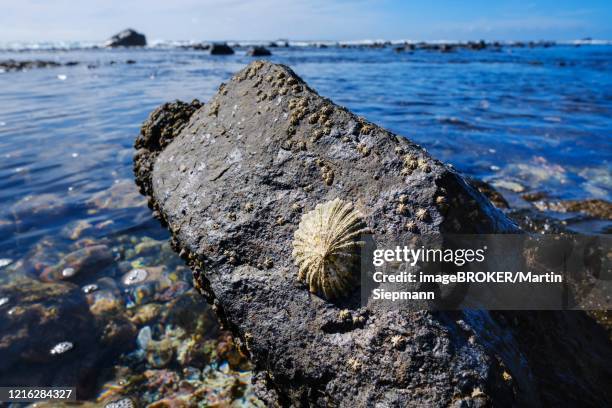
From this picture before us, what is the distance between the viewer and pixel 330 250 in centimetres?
291

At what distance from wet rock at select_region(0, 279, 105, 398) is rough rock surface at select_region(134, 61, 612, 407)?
6.39ft

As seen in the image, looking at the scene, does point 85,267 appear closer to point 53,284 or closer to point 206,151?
point 53,284

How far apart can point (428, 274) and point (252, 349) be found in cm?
146

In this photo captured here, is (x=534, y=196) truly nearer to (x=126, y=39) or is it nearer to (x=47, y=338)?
(x=47, y=338)

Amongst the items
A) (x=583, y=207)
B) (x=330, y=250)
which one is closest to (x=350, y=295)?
(x=330, y=250)

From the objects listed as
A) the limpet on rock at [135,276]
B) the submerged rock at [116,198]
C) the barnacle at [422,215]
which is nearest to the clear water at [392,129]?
the submerged rock at [116,198]

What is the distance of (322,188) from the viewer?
3.45 meters

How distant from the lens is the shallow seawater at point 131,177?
5.23 meters

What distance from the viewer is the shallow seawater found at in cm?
523

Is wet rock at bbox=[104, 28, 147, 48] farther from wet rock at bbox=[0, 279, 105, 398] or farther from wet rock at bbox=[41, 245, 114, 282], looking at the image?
wet rock at bbox=[0, 279, 105, 398]

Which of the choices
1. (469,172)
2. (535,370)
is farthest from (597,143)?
(535,370)

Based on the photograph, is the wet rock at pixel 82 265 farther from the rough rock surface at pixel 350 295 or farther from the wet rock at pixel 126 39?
the wet rock at pixel 126 39

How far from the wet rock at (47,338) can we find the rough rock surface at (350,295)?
1.95 meters

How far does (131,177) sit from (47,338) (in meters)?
5.13
